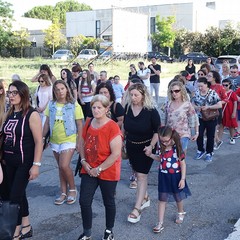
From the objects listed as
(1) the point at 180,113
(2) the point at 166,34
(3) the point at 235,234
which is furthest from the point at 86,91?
(2) the point at 166,34

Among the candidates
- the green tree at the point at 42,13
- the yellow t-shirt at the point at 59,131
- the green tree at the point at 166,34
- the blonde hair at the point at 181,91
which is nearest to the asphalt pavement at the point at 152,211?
the yellow t-shirt at the point at 59,131

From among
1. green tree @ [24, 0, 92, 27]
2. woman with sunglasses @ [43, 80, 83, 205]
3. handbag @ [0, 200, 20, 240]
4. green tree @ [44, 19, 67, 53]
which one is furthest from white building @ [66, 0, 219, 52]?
handbag @ [0, 200, 20, 240]

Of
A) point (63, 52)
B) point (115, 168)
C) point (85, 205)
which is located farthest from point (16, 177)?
point (63, 52)

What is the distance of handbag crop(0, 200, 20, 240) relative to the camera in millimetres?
3309

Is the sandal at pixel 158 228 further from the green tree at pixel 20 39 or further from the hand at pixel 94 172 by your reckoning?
the green tree at pixel 20 39

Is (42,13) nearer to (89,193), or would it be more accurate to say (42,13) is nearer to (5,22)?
(5,22)

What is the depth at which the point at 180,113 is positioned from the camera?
232 inches

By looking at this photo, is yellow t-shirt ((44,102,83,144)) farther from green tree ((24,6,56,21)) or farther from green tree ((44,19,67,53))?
→ green tree ((24,6,56,21))

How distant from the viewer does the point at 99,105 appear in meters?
4.03

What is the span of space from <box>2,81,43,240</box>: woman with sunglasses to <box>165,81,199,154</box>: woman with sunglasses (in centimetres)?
249

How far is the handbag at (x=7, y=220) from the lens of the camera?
130 inches

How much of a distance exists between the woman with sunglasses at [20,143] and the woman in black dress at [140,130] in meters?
1.29

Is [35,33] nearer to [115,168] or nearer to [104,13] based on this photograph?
[104,13]

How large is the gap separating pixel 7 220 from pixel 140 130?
2022 mm
